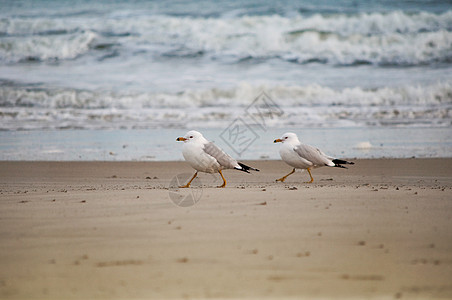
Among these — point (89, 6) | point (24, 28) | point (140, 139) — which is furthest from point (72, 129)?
point (89, 6)

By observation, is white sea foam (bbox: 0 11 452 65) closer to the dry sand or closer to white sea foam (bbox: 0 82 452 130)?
white sea foam (bbox: 0 82 452 130)

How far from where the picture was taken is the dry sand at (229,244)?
2.80 meters

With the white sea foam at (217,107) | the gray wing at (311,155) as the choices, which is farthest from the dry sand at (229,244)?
the white sea foam at (217,107)

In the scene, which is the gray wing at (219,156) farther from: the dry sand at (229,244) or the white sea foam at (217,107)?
the white sea foam at (217,107)

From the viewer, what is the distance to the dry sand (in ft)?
9.18

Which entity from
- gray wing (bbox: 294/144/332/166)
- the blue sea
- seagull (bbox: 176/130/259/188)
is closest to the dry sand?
seagull (bbox: 176/130/259/188)

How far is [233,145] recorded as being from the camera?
10117 millimetres

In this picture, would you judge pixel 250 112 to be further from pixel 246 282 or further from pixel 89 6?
pixel 89 6

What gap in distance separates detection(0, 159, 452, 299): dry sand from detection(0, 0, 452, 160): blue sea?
429cm

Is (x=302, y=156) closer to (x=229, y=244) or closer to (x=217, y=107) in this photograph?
(x=229, y=244)

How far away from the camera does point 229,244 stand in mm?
3473

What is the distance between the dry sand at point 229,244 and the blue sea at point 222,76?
4.29 meters

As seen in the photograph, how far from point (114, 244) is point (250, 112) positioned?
1084 cm

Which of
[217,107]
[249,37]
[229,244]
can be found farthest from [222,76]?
[229,244]
